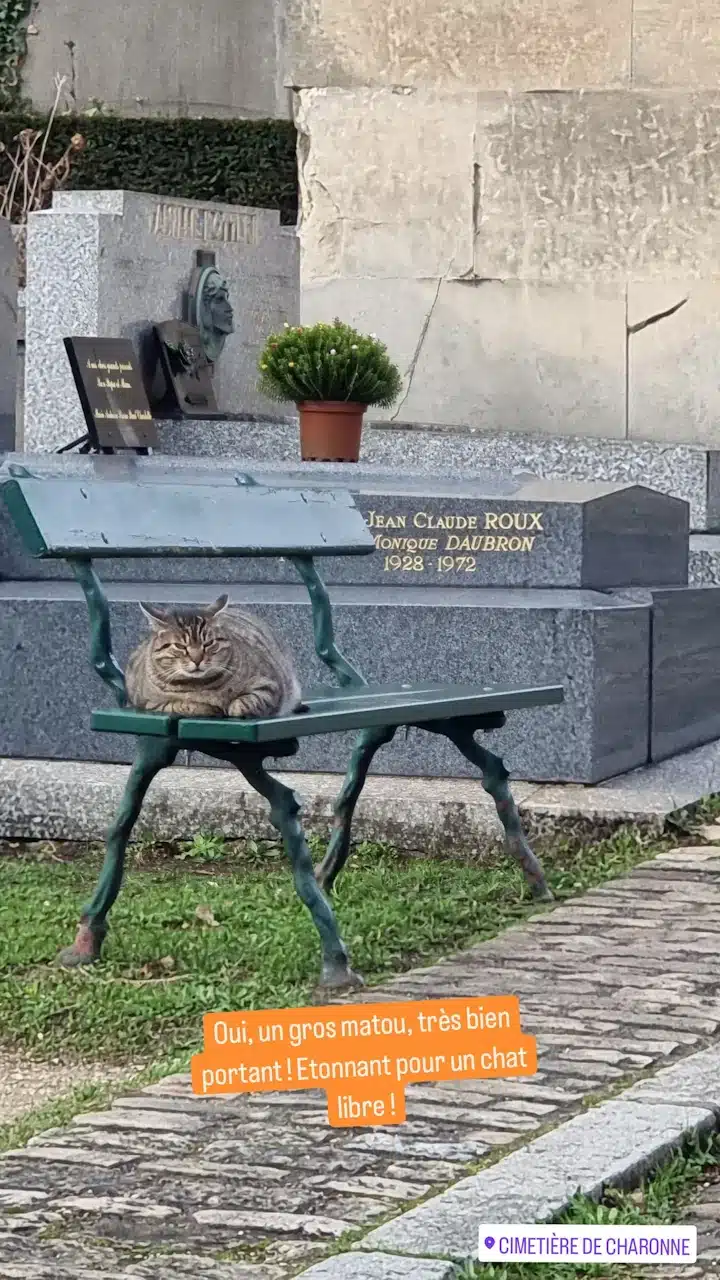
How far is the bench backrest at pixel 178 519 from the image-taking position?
4941mm

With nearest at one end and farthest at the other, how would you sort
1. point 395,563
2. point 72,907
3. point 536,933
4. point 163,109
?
point 536,933 < point 72,907 < point 395,563 < point 163,109

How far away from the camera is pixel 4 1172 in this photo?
3.42 m

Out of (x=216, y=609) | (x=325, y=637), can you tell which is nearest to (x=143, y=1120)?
(x=216, y=609)

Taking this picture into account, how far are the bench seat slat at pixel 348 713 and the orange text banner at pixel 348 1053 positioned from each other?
1.19 metres

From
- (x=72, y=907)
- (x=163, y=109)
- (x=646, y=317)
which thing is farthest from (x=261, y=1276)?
(x=163, y=109)

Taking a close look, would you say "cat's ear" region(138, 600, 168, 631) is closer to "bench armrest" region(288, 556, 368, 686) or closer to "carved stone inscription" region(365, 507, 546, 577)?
"bench armrest" region(288, 556, 368, 686)

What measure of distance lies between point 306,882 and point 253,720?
38 centimetres

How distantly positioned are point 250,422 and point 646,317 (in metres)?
2.22

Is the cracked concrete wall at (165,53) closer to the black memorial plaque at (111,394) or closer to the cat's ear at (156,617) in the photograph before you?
the black memorial plaque at (111,394)

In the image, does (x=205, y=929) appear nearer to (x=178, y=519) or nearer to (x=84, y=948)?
(x=84, y=948)

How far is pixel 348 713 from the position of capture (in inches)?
193

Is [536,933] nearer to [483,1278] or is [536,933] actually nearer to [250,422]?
[483,1278]

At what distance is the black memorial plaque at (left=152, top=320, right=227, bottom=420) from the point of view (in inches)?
461

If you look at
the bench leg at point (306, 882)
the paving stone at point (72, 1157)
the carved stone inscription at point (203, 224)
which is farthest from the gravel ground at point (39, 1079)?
the carved stone inscription at point (203, 224)
